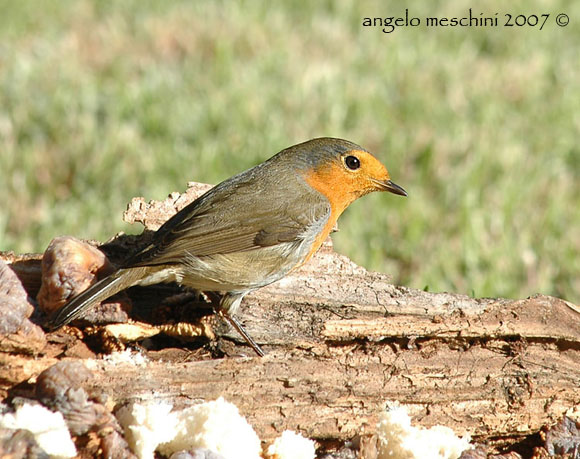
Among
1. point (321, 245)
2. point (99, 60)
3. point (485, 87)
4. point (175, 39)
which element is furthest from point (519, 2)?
point (321, 245)

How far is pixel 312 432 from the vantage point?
11.9ft

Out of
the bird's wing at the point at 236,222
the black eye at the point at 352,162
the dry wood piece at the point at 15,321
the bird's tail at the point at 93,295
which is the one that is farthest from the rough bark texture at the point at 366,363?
the black eye at the point at 352,162

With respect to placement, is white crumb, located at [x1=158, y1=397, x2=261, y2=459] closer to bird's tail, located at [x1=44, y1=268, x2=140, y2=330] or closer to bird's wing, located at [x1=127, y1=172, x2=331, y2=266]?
bird's tail, located at [x1=44, y1=268, x2=140, y2=330]

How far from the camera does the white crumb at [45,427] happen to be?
3.00 metres

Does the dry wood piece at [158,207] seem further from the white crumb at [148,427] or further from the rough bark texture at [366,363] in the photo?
the white crumb at [148,427]

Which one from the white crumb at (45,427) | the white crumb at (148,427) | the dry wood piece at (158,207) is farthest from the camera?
the dry wood piece at (158,207)

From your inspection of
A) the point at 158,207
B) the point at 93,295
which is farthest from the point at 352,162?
the point at 93,295

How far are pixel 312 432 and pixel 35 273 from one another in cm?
138

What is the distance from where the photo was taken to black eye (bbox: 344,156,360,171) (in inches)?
179

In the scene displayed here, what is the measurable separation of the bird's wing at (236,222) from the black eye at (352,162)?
252 millimetres

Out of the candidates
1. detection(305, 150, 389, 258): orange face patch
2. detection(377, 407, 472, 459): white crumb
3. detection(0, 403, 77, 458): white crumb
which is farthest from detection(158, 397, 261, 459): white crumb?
detection(305, 150, 389, 258): orange face patch

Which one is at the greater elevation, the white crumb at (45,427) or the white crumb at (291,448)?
the white crumb at (291,448)

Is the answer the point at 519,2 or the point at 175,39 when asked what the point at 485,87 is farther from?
the point at 175,39

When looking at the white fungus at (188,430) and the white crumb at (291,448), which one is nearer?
the white fungus at (188,430)
